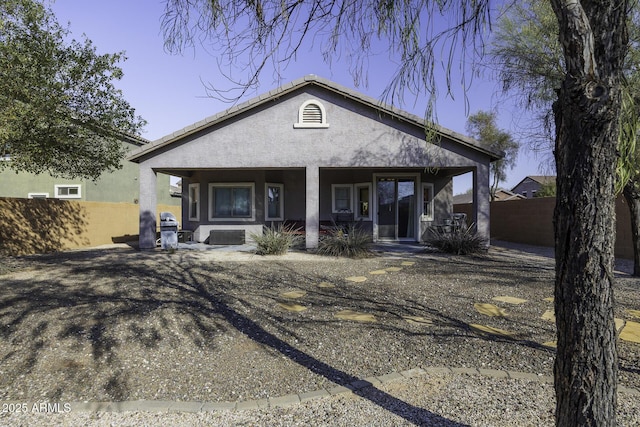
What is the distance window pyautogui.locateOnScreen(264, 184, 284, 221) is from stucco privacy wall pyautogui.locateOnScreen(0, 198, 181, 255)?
748cm

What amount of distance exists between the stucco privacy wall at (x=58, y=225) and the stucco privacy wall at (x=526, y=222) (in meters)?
17.6

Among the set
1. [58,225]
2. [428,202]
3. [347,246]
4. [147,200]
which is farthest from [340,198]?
[58,225]

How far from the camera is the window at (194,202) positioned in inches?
565

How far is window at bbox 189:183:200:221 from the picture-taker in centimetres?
1434

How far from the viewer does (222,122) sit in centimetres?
1202

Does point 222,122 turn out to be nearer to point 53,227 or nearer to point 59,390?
point 53,227

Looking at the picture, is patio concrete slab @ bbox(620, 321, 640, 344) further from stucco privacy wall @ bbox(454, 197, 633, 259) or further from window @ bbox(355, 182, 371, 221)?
window @ bbox(355, 182, 371, 221)

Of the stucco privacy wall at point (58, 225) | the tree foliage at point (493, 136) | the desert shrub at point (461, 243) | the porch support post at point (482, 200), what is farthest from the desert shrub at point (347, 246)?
the tree foliage at point (493, 136)

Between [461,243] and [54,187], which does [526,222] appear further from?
[54,187]

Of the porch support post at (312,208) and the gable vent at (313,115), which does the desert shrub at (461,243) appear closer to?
the porch support post at (312,208)

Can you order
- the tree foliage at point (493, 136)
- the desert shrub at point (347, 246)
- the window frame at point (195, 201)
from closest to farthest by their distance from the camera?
1. the desert shrub at point (347, 246)
2. the window frame at point (195, 201)
3. the tree foliage at point (493, 136)

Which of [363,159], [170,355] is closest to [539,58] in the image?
[363,159]

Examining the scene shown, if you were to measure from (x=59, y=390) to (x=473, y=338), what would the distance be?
4.08 metres

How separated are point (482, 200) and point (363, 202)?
178 inches
